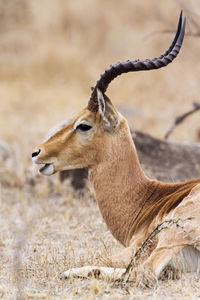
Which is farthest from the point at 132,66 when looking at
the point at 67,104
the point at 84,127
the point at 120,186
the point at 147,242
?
the point at 67,104

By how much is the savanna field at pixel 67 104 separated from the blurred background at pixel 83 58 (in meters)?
0.04

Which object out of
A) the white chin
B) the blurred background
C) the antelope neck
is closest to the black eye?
the antelope neck

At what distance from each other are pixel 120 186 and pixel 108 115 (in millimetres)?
634

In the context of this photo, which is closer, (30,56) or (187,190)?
(187,190)

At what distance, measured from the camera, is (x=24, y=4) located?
2252 centimetres

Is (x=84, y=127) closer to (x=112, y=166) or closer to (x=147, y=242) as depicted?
(x=112, y=166)

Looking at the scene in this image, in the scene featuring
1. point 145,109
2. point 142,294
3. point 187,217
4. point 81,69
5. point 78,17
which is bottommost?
point 142,294

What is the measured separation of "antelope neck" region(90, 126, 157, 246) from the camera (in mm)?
4723

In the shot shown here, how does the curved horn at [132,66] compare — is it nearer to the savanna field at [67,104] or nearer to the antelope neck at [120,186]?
the antelope neck at [120,186]

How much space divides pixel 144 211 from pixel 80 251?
1066mm

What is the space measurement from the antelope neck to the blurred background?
8827 millimetres

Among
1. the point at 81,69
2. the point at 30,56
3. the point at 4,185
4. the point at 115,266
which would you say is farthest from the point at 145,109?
the point at 115,266

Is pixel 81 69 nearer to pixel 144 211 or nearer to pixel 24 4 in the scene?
Answer: pixel 24 4

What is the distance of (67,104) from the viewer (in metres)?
17.5
